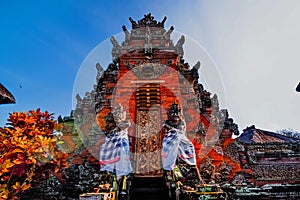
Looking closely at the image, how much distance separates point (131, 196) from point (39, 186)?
3022 mm

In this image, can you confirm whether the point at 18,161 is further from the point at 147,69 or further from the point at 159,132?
the point at 147,69

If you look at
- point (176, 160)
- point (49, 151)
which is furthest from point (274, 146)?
point (49, 151)

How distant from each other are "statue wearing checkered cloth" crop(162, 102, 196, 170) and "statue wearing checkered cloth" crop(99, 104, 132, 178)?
1.26 metres

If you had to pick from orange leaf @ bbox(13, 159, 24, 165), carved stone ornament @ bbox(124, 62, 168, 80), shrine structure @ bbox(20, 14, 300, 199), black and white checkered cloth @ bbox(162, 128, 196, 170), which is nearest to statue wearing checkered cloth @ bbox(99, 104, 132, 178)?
shrine structure @ bbox(20, 14, 300, 199)

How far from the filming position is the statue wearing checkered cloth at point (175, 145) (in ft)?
25.0

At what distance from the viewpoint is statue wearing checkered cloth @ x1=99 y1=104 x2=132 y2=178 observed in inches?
305

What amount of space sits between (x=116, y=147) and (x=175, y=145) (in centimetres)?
196

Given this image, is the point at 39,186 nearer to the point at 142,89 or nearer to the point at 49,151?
the point at 49,151

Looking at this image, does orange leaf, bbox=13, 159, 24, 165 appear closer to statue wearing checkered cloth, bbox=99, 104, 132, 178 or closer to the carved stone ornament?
statue wearing checkered cloth, bbox=99, 104, 132, 178

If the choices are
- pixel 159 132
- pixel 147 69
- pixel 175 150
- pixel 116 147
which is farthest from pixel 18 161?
pixel 147 69

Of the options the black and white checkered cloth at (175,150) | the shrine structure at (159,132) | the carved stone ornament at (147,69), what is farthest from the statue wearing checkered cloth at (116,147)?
the carved stone ornament at (147,69)

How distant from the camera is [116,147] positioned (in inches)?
319

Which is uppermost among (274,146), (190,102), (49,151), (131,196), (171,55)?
(171,55)

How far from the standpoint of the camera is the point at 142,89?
10.2 meters
